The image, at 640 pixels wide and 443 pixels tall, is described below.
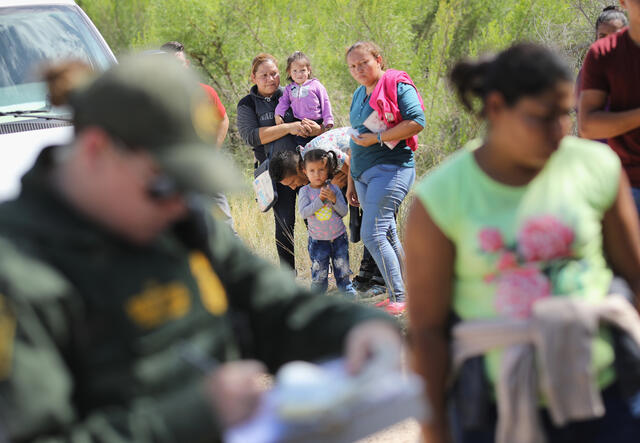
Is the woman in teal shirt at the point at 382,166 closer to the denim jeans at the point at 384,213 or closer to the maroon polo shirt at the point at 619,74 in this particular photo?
the denim jeans at the point at 384,213

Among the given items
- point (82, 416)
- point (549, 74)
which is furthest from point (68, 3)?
point (82, 416)

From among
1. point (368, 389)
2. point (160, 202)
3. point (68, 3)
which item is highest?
point (68, 3)

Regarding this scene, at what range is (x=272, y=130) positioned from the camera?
255 inches

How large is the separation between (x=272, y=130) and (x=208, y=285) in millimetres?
5063

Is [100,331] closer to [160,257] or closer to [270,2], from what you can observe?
[160,257]

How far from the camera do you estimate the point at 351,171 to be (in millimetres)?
5656

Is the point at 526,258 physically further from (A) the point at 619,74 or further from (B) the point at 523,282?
(A) the point at 619,74

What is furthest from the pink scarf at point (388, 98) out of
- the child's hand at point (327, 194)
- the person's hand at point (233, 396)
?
the person's hand at point (233, 396)

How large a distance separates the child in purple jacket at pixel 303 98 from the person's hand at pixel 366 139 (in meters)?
1.14

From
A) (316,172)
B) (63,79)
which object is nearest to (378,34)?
(316,172)

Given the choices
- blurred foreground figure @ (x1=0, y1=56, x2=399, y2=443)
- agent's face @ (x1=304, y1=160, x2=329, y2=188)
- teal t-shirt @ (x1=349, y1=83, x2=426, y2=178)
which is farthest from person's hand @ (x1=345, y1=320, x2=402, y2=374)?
agent's face @ (x1=304, y1=160, x2=329, y2=188)

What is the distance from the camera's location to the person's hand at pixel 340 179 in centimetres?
626

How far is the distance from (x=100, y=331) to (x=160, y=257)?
A: 185 mm

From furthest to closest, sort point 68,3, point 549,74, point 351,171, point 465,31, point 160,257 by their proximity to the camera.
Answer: point 465,31 → point 351,171 → point 68,3 → point 549,74 → point 160,257
